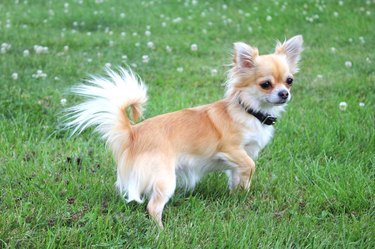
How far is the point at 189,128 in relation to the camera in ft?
11.5

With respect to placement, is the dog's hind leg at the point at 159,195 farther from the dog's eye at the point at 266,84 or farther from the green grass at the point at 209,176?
the dog's eye at the point at 266,84

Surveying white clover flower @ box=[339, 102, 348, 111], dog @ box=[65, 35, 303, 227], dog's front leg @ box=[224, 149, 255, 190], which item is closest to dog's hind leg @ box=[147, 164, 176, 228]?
dog @ box=[65, 35, 303, 227]

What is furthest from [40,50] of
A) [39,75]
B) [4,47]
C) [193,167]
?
[193,167]

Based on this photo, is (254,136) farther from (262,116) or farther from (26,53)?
(26,53)

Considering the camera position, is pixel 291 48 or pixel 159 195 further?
pixel 291 48

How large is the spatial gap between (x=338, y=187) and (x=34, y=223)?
199 centimetres

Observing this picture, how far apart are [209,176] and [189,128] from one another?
0.69 metres

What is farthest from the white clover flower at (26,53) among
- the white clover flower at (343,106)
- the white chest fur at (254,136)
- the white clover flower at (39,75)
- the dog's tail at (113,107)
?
the white chest fur at (254,136)

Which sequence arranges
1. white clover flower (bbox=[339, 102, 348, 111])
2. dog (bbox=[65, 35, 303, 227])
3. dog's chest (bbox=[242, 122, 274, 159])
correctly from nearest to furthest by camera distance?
dog (bbox=[65, 35, 303, 227]) < dog's chest (bbox=[242, 122, 274, 159]) < white clover flower (bbox=[339, 102, 348, 111])

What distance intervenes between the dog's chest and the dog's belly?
0.20 metres

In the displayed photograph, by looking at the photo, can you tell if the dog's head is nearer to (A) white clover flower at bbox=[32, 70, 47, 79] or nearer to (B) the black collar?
(B) the black collar

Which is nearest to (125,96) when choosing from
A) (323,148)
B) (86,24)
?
(323,148)

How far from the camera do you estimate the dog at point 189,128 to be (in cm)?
324

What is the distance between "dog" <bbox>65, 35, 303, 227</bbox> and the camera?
324 centimetres
